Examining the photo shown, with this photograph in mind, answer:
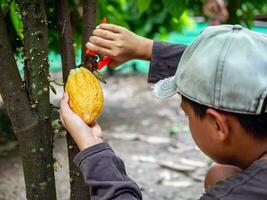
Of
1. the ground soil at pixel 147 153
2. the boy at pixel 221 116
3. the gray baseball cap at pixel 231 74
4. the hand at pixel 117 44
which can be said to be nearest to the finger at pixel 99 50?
the hand at pixel 117 44

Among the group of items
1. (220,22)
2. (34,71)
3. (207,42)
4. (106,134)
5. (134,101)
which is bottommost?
(134,101)

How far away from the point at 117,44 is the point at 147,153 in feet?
6.47

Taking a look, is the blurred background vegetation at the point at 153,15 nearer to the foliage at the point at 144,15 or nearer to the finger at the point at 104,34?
the foliage at the point at 144,15

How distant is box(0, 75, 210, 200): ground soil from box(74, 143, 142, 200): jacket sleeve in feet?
4.07

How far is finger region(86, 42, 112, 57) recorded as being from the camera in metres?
1.36

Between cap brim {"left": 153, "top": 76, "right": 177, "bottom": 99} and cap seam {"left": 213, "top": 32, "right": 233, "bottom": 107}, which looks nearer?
cap seam {"left": 213, "top": 32, "right": 233, "bottom": 107}

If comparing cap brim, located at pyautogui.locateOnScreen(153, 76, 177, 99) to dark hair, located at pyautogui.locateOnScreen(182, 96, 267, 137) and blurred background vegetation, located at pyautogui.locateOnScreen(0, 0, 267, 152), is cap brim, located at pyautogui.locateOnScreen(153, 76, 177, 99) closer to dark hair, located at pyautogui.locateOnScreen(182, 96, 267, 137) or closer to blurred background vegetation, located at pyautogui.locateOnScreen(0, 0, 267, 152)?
dark hair, located at pyautogui.locateOnScreen(182, 96, 267, 137)

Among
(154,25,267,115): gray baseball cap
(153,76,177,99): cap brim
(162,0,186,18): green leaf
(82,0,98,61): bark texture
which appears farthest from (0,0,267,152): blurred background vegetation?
(154,25,267,115): gray baseball cap

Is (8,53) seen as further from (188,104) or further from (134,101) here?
(134,101)

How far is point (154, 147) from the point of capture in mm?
3457

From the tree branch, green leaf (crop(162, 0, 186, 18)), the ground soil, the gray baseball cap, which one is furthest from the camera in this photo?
the ground soil

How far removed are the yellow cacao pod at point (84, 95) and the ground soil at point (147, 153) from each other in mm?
1168

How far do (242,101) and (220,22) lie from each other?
73.9 inches

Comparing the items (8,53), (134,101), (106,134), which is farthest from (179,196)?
(134,101)
